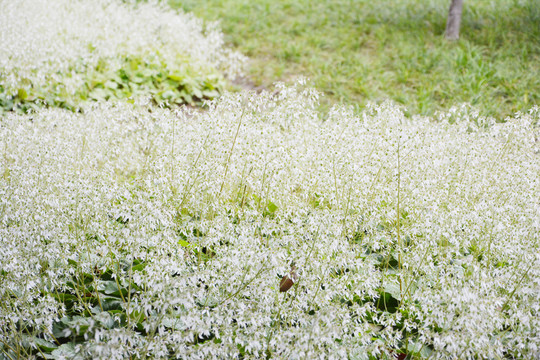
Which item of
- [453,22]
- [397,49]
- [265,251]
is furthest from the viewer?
[453,22]

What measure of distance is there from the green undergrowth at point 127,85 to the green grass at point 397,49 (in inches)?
75.0

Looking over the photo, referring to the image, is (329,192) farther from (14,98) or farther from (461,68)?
(461,68)

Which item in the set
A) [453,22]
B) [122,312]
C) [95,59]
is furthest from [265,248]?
[453,22]

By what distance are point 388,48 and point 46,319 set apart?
12560 mm

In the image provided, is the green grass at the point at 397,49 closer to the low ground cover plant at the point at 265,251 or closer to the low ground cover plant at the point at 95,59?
the low ground cover plant at the point at 95,59

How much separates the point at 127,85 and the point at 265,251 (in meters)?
8.38

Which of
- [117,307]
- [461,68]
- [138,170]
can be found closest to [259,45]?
[461,68]

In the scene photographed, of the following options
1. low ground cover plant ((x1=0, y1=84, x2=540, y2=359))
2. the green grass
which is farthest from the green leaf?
the green grass

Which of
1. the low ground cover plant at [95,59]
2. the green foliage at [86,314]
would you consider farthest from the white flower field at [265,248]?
the low ground cover plant at [95,59]

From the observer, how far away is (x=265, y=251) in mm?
2939

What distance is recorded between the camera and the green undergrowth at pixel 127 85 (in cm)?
857

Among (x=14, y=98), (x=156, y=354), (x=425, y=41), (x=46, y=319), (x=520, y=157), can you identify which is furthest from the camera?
(x=425, y=41)

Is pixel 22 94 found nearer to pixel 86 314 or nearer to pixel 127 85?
pixel 127 85

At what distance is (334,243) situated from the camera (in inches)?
124
